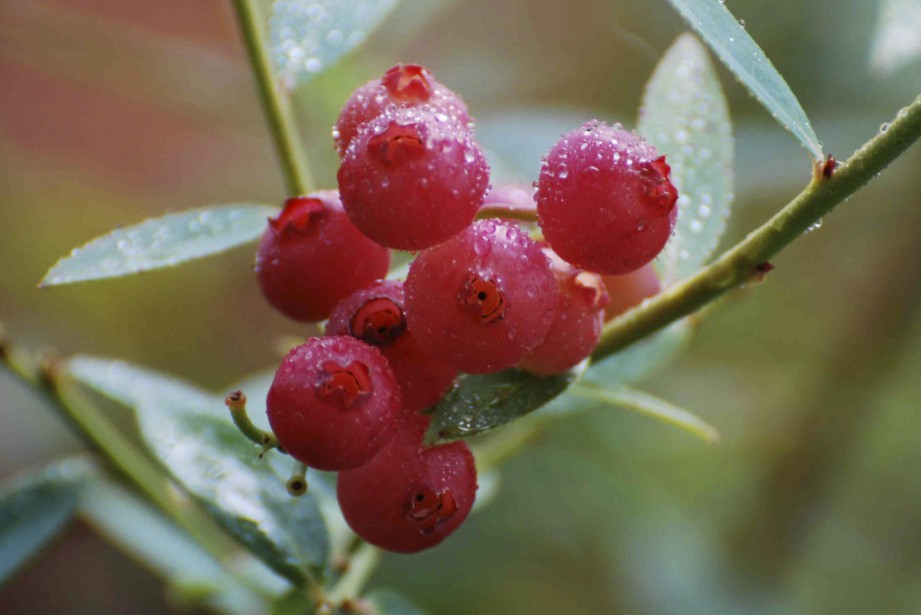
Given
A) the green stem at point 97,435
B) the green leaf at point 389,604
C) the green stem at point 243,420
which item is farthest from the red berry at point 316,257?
the green stem at point 97,435

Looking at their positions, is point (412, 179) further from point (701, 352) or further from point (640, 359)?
point (701, 352)

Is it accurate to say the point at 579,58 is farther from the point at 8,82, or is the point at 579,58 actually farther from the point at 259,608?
the point at 8,82

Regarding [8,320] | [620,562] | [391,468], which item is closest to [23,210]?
[8,320]

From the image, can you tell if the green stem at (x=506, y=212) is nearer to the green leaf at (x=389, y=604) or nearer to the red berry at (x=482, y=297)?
the red berry at (x=482, y=297)

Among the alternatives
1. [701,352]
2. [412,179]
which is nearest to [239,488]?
[412,179]

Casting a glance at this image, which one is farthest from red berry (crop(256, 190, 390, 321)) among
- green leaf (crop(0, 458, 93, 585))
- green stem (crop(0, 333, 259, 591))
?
green leaf (crop(0, 458, 93, 585))
